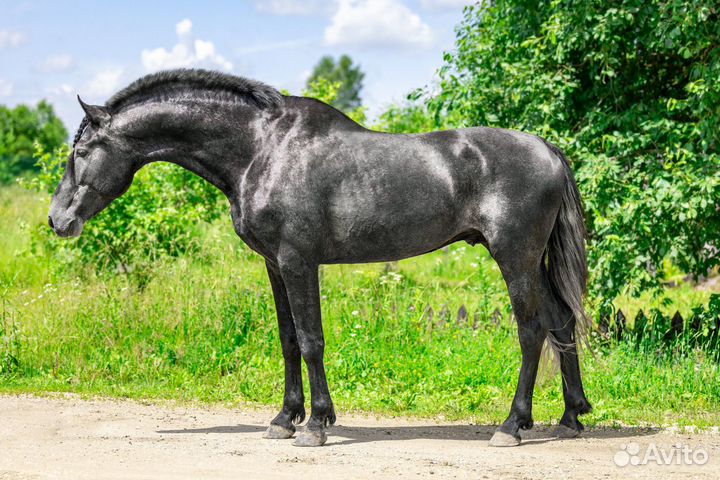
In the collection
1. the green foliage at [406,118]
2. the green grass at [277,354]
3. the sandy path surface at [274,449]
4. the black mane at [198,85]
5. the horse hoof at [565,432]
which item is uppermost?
the green foliage at [406,118]

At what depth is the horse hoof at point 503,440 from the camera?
18.9 ft

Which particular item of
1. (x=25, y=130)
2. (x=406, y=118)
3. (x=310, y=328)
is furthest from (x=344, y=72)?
(x=310, y=328)

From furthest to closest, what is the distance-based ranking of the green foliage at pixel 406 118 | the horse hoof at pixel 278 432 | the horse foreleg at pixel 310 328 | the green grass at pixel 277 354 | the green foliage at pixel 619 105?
1. the green foliage at pixel 406 118
2. the green foliage at pixel 619 105
3. the green grass at pixel 277 354
4. the horse hoof at pixel 278 432
5. the horse foreleg at pixel 310 328

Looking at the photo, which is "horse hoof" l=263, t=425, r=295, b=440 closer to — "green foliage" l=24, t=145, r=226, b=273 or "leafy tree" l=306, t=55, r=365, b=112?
"green foliage" l=24, t=145, r=226, b=273

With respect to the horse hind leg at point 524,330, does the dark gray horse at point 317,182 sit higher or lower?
higher

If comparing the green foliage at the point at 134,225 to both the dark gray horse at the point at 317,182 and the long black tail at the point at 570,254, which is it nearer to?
the dark gray horse at the point at 317,182

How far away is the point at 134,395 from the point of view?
7438 millimetres

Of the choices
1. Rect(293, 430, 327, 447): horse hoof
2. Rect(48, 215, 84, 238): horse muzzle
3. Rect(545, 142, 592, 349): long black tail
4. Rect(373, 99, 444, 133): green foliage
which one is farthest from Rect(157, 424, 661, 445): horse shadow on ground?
Rect(373, 99, 444, 133): green foliage

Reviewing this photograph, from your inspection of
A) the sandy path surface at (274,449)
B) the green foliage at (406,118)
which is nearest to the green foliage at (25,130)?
the green foliage at (406,118)

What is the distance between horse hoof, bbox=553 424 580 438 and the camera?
6102 mm

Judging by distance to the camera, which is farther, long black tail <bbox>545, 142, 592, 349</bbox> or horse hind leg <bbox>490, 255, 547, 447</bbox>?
long black tail <bbox>545, 142, 592, 349</bbox>

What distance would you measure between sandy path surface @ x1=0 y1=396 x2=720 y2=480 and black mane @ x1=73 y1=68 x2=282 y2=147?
2115 millimetres

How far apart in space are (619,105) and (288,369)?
509cm

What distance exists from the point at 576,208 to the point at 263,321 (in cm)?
359
